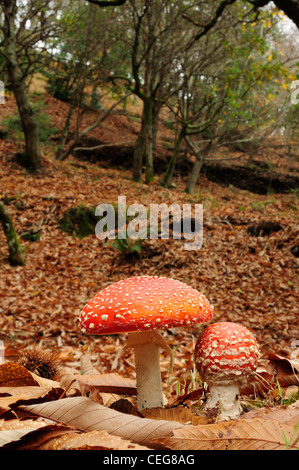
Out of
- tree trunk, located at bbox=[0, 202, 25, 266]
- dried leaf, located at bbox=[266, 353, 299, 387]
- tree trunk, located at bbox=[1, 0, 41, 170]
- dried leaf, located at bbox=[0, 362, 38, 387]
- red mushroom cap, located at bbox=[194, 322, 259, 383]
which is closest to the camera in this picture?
dried leaf, located at bbox=[0, 362, 38, 387]

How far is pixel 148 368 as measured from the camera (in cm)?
173

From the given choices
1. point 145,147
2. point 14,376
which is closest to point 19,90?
point 145,147

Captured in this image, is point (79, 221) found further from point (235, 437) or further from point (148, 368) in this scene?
point (235, 437)

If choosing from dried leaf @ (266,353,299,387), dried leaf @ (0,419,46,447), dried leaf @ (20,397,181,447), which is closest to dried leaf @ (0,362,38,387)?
dried leaf @ (20,397,181,447)

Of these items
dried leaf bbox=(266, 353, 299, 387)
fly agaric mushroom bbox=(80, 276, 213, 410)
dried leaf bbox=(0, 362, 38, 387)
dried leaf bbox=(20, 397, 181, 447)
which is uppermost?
fly agaric mushroom bbox=(80, 276, 213, 410)

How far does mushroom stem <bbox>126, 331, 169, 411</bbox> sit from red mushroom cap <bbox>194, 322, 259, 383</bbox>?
248 millimetres

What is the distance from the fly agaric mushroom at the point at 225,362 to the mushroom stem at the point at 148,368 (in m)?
0.24

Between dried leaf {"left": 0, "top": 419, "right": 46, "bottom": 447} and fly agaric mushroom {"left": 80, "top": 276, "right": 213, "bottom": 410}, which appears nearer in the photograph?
dried leaf {"left": 0, "top": 419, "right": 46, "bottom": 447}

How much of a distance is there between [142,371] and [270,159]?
879 inches

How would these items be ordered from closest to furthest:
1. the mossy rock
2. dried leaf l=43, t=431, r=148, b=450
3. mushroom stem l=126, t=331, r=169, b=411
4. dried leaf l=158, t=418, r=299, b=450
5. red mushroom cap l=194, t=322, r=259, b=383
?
dried leaf l=43, t=431, r=148, b=450
dried leaf l=158, t=418, r=299, b=450
red mushroom cap l=194, t=322, r=259, b=383
mushroom stem l=126, t=331, r=169, b=411
the mossy rock

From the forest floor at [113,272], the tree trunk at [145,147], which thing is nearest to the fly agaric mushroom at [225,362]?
the forest floor at [113,272]

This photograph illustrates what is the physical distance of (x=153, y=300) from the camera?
1.42 meters

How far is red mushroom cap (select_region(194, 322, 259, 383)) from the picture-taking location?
1.46m

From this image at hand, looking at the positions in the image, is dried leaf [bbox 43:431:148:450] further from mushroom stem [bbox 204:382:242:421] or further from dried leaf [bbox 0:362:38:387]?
mushroom stem [bbox 204:382:242:421]
